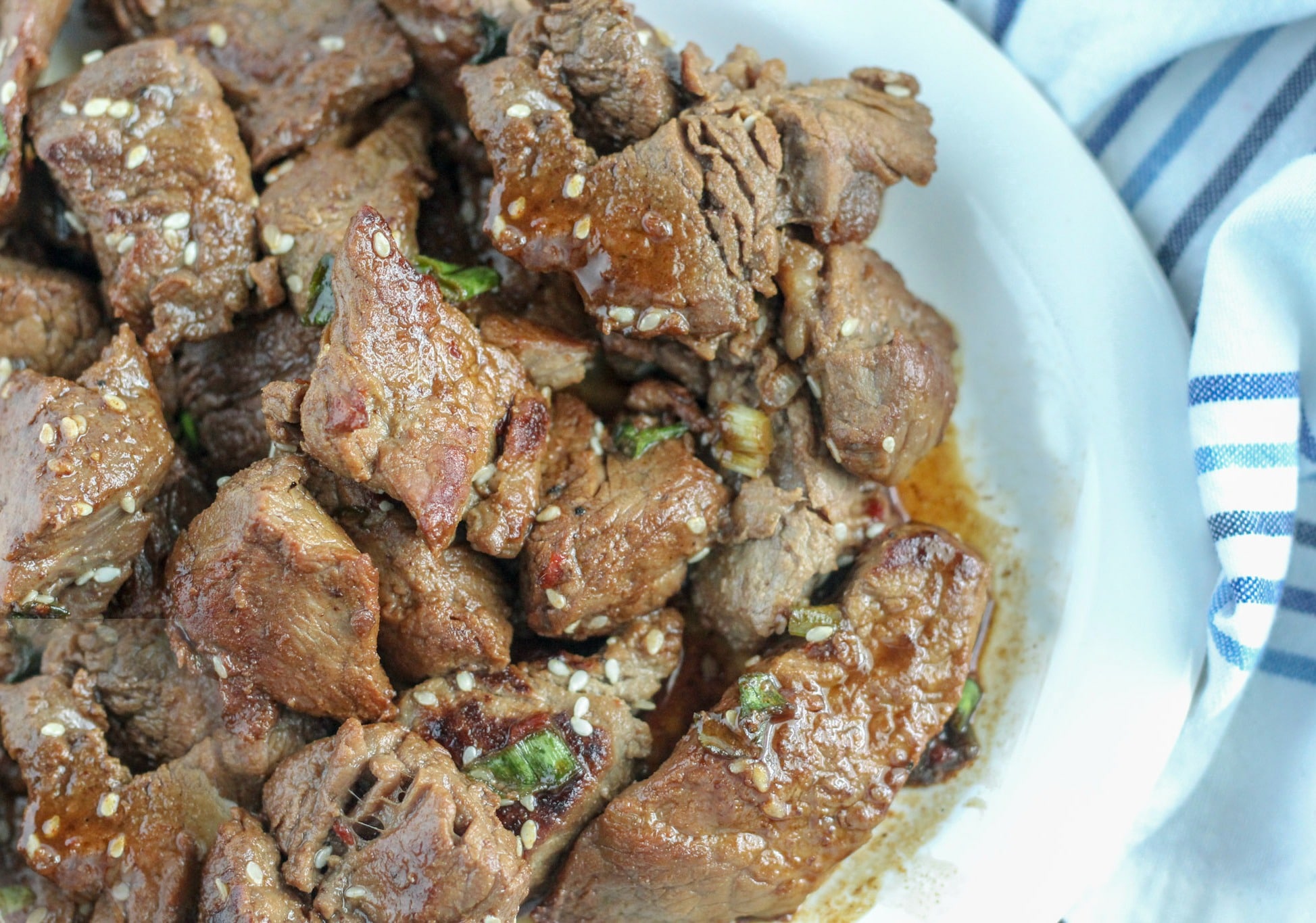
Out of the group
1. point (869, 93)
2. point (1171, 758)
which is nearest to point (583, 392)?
point (869, 93)

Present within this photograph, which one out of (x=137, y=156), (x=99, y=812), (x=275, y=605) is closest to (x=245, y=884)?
(x=99, y=812)

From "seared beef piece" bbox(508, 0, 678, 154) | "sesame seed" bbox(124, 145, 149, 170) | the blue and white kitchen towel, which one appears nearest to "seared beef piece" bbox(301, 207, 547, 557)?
"seared beef piece" bbox(508, 0, 678, 154)

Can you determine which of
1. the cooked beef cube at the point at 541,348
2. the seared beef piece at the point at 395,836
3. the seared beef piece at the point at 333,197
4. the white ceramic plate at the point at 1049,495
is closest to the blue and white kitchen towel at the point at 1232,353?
the white ceramic plate at the point at 1049,495

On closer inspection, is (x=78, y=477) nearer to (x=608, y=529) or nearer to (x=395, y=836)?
(x=395, y=836)

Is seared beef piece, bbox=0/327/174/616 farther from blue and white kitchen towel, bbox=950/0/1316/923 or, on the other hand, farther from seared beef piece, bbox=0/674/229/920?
blue and white kitchen towel, bbox=950/0/1316/923

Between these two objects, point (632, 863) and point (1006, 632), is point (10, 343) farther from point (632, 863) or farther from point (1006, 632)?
point (1006, 632)

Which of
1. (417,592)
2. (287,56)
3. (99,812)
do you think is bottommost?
(99,812)
